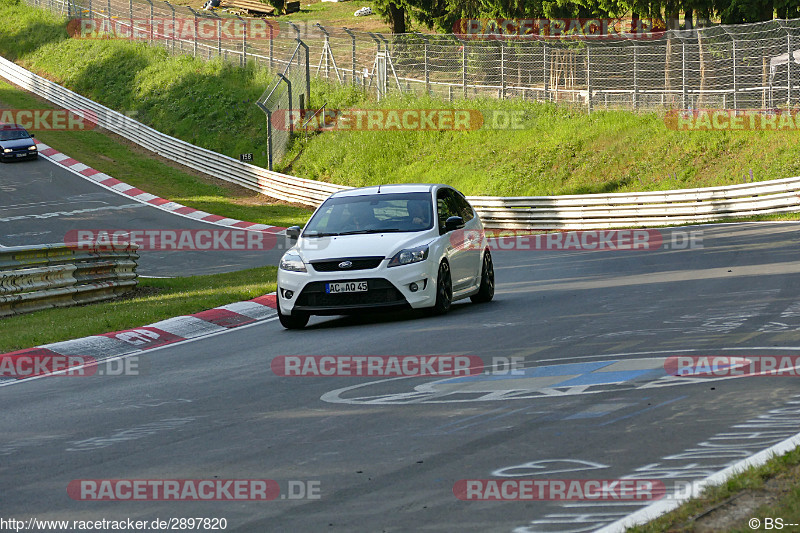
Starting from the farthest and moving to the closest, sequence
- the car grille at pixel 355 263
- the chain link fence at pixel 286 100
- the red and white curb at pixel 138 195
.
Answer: the chain link fence at pixel 286 100 < the red and white curb at pixel 138 195 < the car grille at pixel 355 263

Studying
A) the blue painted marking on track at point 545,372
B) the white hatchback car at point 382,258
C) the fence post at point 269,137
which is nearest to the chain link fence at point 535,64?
the fence post at point 269,137

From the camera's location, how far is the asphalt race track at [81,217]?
2433 cm

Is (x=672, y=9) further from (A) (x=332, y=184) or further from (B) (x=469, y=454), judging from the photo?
(B) (x=469, y=454)

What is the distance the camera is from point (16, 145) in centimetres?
4197

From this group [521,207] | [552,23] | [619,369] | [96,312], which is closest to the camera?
[619,369]

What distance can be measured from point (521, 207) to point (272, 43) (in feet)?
62.7

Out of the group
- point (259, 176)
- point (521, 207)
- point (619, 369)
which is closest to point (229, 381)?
point (619, 369)

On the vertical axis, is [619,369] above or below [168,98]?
below

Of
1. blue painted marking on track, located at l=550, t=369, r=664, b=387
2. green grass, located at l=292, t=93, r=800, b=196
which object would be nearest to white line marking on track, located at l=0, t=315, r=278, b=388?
blue painted marking on track, located at l=550, t=369, r=664, b=387

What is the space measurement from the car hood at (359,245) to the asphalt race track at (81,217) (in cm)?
1037

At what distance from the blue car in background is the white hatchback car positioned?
1226 inches

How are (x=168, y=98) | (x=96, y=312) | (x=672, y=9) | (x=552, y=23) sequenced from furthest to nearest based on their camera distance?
(x=168, y=98)
(x=552, y=23)
(x=672, y=9)
(x=96, y=312)

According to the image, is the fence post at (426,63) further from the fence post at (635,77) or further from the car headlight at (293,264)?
the car headlight at (293,264)

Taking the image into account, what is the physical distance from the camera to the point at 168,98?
48688 millimetres
